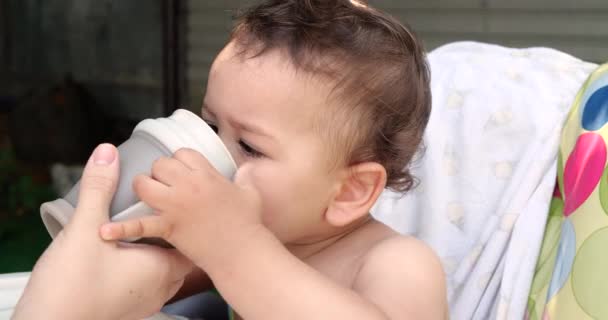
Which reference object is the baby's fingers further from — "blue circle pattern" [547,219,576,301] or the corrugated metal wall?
the corrugated metal wall

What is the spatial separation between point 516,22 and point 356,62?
240cm

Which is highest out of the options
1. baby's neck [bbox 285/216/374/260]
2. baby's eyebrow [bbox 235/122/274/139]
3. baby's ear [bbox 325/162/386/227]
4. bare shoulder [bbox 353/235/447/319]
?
baby's eyebrow [bbox 235/122/274/139]

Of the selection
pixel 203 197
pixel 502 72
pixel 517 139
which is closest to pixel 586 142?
pixel 517 139

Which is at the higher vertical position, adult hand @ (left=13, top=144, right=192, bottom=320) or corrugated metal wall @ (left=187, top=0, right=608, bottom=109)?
adult hand @ (left=13, top=144, right=192, bottom=320)

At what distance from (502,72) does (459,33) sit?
6.18 feet

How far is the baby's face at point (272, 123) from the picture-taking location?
97 cm

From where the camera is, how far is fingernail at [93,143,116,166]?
815 mm

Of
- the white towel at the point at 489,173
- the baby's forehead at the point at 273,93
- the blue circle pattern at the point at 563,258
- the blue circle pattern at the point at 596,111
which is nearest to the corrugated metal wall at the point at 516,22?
the white towel at the point at 489,173

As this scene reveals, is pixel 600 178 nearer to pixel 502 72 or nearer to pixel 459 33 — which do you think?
pixel 502 72

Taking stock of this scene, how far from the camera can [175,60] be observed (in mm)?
3943

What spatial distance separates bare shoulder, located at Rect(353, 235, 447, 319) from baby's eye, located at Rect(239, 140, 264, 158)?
215 mm

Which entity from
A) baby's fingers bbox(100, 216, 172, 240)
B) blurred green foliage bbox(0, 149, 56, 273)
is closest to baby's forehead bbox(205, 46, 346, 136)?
baby's fingers bbox(100, 216, 172, 240)

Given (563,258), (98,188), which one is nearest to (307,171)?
(98,188)

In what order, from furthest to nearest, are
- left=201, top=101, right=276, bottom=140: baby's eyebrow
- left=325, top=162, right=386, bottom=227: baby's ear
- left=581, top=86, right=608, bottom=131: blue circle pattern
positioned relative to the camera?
left=581, top=86, right=608, bottom=131: blue circle pattern < left=325, top=162, right=386, bottom=227: baby's ear < left=201, top=101, right=276, bottom=140: baby's eyebrow
